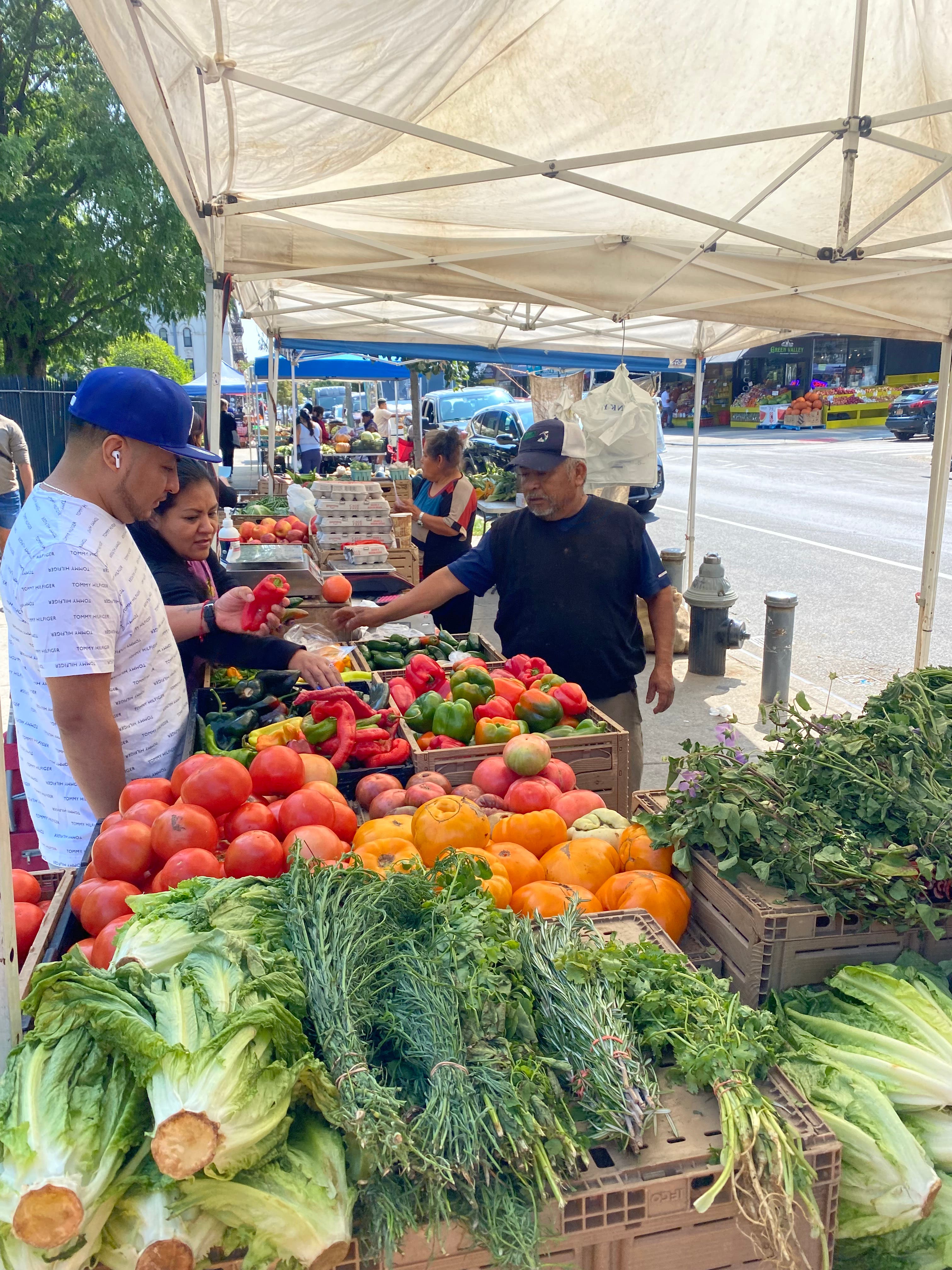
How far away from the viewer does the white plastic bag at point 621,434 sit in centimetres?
862

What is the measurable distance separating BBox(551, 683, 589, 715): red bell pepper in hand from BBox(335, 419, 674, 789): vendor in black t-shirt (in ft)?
2.36

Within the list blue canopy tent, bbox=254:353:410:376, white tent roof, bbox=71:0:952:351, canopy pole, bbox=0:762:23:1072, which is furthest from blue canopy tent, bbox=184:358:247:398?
canopy pole, bbox=0:762:23:1072

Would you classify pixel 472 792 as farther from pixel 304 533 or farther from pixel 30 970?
pixel 304 533

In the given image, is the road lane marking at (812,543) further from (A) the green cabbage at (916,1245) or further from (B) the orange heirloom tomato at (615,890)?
(A) the green cabbage at (916,1245)

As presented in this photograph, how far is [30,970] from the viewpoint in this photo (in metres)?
A: 1.87

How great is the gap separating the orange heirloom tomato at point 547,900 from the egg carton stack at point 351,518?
639 centimetres

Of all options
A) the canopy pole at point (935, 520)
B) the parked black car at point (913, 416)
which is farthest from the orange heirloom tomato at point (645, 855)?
the parked black car at point (913, 416)

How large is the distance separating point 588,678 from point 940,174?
3.02 m

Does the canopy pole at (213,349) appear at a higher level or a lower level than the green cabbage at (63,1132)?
higher

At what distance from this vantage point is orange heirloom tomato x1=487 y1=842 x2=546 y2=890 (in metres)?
2.54

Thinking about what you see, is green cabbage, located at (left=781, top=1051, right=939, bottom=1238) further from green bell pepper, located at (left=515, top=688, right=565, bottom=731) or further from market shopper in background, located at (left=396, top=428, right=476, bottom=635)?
market shopper in background, located at (left=396, top=428, right=476, bottom=635)

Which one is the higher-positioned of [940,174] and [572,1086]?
[940,174]

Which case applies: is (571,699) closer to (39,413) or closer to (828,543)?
(828,543)

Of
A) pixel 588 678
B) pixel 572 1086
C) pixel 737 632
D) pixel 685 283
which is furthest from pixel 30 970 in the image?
pixel 737 632
